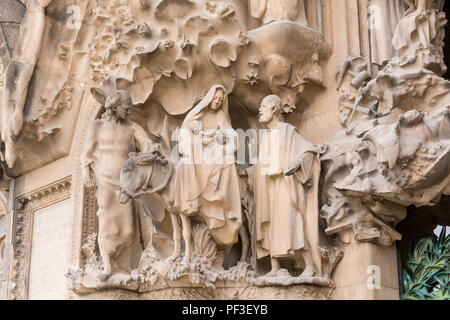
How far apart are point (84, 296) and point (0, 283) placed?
1700mm

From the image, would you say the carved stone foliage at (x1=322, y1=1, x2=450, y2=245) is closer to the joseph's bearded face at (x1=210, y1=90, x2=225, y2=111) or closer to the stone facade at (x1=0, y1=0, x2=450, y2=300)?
the stone facade at (x1=0, y1=0, x2=450, y2=300)

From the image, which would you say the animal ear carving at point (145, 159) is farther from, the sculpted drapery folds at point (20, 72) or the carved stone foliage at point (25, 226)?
the sculpted drapery folds at point (20, 72)

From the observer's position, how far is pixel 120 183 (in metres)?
9.24

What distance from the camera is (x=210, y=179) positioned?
9141 mm

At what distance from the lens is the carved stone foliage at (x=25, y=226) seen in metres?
10.7

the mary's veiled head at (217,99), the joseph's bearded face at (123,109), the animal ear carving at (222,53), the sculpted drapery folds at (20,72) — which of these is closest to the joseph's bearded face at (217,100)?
the mary's veiled head at (217,99)

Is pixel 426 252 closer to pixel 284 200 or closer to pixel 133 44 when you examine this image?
pixel 284 200

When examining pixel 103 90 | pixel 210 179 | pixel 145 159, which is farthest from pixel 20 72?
pixel 210 179

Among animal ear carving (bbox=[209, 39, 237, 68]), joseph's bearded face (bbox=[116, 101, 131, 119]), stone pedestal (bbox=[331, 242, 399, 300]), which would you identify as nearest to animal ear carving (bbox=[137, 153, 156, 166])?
joseph's bearded face (bbox=[116, 101, 131, 119])

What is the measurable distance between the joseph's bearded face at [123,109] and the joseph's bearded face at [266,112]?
1140mm

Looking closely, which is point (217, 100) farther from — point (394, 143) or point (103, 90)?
point (394, 143)

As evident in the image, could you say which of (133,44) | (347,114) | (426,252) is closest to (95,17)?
(133,44)

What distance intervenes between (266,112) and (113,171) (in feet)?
4.56

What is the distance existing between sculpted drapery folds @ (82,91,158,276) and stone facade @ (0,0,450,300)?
0.01 m
